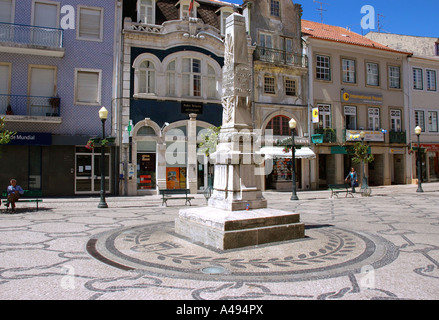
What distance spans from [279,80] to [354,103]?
22.2ft

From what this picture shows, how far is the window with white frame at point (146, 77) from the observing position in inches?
834

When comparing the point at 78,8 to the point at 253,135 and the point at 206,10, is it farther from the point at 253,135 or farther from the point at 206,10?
the point at 253,135

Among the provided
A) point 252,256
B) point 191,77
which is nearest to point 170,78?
point 191,77

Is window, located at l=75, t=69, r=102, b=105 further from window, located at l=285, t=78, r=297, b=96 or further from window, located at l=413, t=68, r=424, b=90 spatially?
window, located at l=413, t=68, r=424, b=90

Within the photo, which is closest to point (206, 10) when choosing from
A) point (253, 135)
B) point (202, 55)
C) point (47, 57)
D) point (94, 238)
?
point (202, 55)

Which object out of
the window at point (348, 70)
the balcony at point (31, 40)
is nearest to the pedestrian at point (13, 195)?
the balcony at point (31, 40)

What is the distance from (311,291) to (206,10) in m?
23.0

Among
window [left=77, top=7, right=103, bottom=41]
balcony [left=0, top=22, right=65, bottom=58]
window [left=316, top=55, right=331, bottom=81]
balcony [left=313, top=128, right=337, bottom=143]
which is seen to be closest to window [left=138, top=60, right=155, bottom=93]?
window [left=77, top=7, right=103, bottom=41]

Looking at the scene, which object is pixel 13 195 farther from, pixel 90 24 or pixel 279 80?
pixel 279 80

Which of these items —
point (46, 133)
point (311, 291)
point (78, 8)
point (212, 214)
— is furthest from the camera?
point (78, 8)

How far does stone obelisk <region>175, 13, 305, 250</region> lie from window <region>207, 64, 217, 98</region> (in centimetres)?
1478

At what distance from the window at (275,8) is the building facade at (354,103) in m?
2.79

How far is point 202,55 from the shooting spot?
22.4 meters

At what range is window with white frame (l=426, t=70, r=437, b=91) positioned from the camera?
30.9 meters
